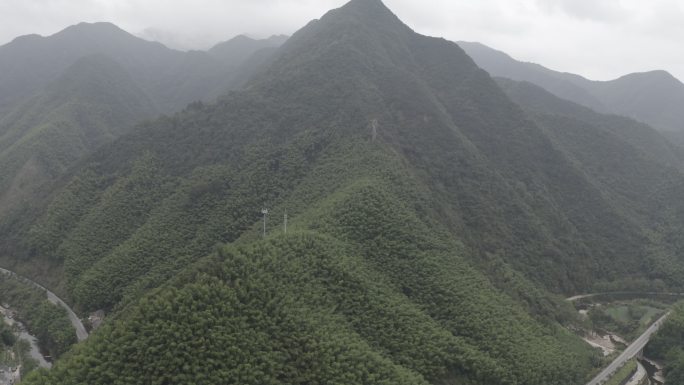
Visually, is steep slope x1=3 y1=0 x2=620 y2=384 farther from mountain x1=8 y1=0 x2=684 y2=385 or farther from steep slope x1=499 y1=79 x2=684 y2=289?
steep slope x1=499 y1=79 x2=684 y2=289

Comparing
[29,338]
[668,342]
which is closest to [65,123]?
[29,338]

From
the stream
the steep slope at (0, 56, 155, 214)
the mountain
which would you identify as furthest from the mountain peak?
the stream

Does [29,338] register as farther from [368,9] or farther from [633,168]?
[633,168]

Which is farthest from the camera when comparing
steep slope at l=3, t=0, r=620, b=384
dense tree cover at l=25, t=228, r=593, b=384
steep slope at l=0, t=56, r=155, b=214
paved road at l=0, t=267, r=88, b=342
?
steep slope at l=0, t=56, r=155, b=214

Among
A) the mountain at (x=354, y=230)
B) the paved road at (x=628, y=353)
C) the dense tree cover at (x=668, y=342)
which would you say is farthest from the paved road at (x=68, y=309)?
the dense tree cover at (x=668, y=342)

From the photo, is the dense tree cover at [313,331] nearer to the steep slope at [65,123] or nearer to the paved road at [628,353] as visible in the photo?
the paved road at [628,353]

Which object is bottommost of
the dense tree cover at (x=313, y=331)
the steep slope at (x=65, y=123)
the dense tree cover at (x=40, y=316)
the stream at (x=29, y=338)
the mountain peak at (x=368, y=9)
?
the stream at (x=29, y=338)
